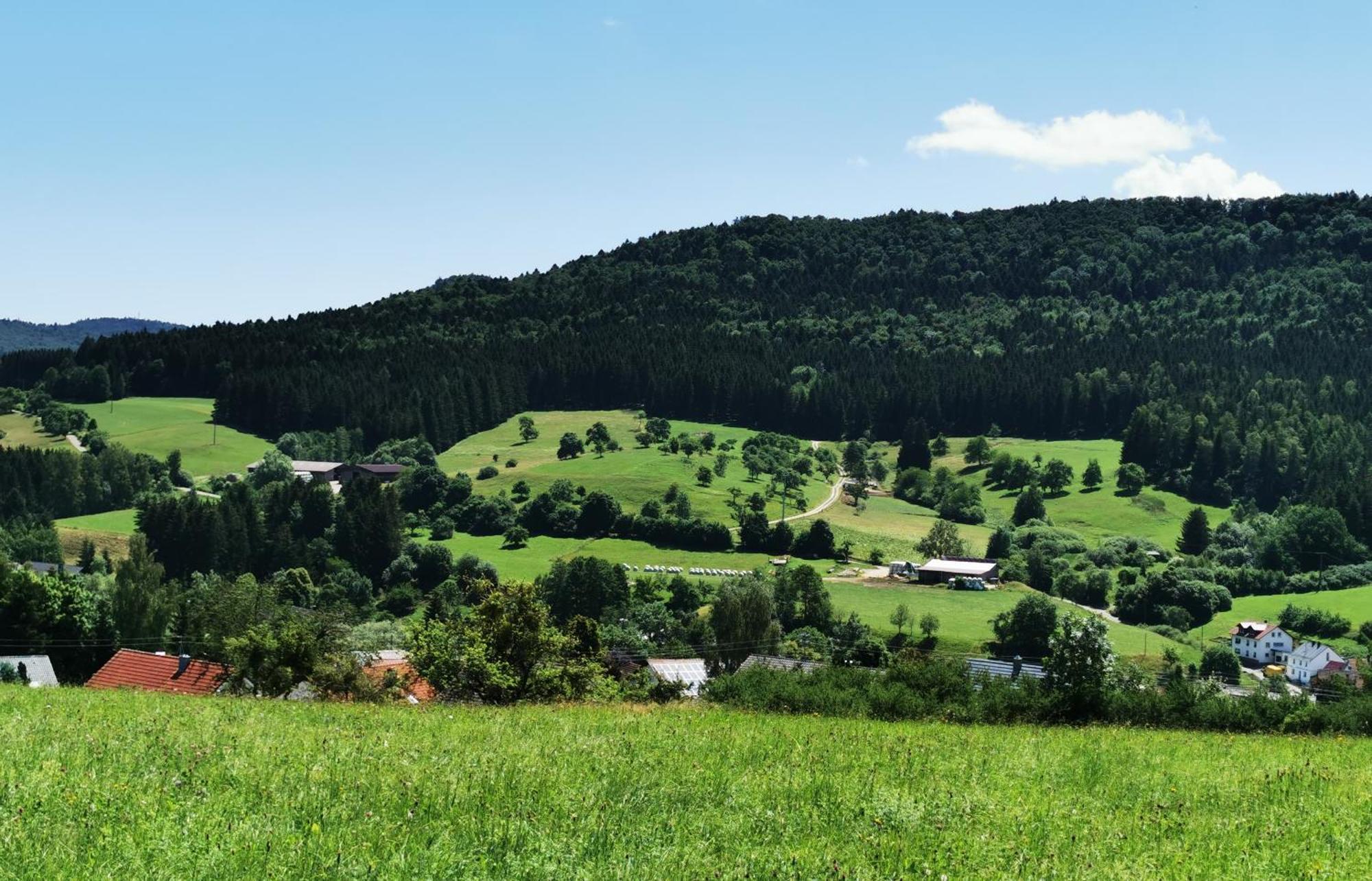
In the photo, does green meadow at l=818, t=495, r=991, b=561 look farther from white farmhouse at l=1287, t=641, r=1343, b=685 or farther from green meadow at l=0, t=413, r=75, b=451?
green meadow at l=0, t=413, r=75, b=451

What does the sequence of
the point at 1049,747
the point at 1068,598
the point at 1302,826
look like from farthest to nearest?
the point at 1068,598
the point at 1049,747
the point at 1302,826

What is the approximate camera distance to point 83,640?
66.1 meters

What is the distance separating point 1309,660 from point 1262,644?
29.5ft

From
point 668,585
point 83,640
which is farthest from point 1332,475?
point 83,640

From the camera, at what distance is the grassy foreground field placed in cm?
1035

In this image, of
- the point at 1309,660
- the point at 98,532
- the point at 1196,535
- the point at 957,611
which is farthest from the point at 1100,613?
the point at 98,532

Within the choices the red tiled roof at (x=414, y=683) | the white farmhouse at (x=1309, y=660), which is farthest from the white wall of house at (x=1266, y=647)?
the red tiled roof at (x=414, y=683)

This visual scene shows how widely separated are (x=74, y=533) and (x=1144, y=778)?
488 feet

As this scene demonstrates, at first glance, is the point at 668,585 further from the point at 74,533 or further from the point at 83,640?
the point at 74,533

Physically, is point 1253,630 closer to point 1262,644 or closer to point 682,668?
point 1262,644

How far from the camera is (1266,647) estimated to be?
4363 inches

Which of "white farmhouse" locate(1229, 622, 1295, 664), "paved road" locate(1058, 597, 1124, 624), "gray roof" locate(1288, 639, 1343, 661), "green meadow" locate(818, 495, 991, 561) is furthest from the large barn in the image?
"gray roof" locate(1288, 639, 1343, 661)

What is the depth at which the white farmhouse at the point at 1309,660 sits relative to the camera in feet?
325

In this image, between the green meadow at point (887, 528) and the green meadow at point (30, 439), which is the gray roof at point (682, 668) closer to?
the green meadow at point (887, 528)
